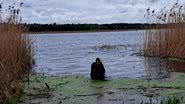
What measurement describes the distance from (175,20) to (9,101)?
10744 mm

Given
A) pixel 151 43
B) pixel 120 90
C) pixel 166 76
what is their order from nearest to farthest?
pixel 120 90 < pixel 166 76 < pixel 151 43

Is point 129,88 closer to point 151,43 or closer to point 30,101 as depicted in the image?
point 30,101

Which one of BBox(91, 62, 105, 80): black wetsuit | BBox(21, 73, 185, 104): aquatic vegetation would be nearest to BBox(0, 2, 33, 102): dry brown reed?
BBox(21, 73, 185, 104): aquatic vegetation

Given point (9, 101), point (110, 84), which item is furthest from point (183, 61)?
point (9, 101)

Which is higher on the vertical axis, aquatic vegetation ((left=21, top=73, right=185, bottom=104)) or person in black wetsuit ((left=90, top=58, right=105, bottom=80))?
person in black wetsuit ((left=90, top=58, right=105, bottom=80))

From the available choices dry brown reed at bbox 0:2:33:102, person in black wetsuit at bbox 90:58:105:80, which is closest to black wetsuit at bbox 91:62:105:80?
person in black wetsuit at bbox 90:58:105:80

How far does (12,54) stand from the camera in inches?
429

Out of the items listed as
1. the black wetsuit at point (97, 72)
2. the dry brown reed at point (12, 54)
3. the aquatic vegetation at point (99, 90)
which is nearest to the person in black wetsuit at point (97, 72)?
the black wetsuit at point (97, 72)

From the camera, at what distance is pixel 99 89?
1006 cm

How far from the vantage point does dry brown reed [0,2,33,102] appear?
8430 mm

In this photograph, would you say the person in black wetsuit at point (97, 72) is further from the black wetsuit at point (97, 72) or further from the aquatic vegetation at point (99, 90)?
the aquatic vegetation at point (99, 90)

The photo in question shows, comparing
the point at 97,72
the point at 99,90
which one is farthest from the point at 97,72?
the point at 99,90

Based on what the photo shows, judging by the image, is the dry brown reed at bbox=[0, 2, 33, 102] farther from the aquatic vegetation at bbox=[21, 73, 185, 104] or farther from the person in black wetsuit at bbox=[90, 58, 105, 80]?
the person in black wetsuit at bbox=[90, 58, 105, 80]

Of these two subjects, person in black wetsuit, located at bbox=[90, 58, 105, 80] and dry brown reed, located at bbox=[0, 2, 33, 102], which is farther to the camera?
person in black wetsuit, located at bbox=[90, 58, 105, 80]
